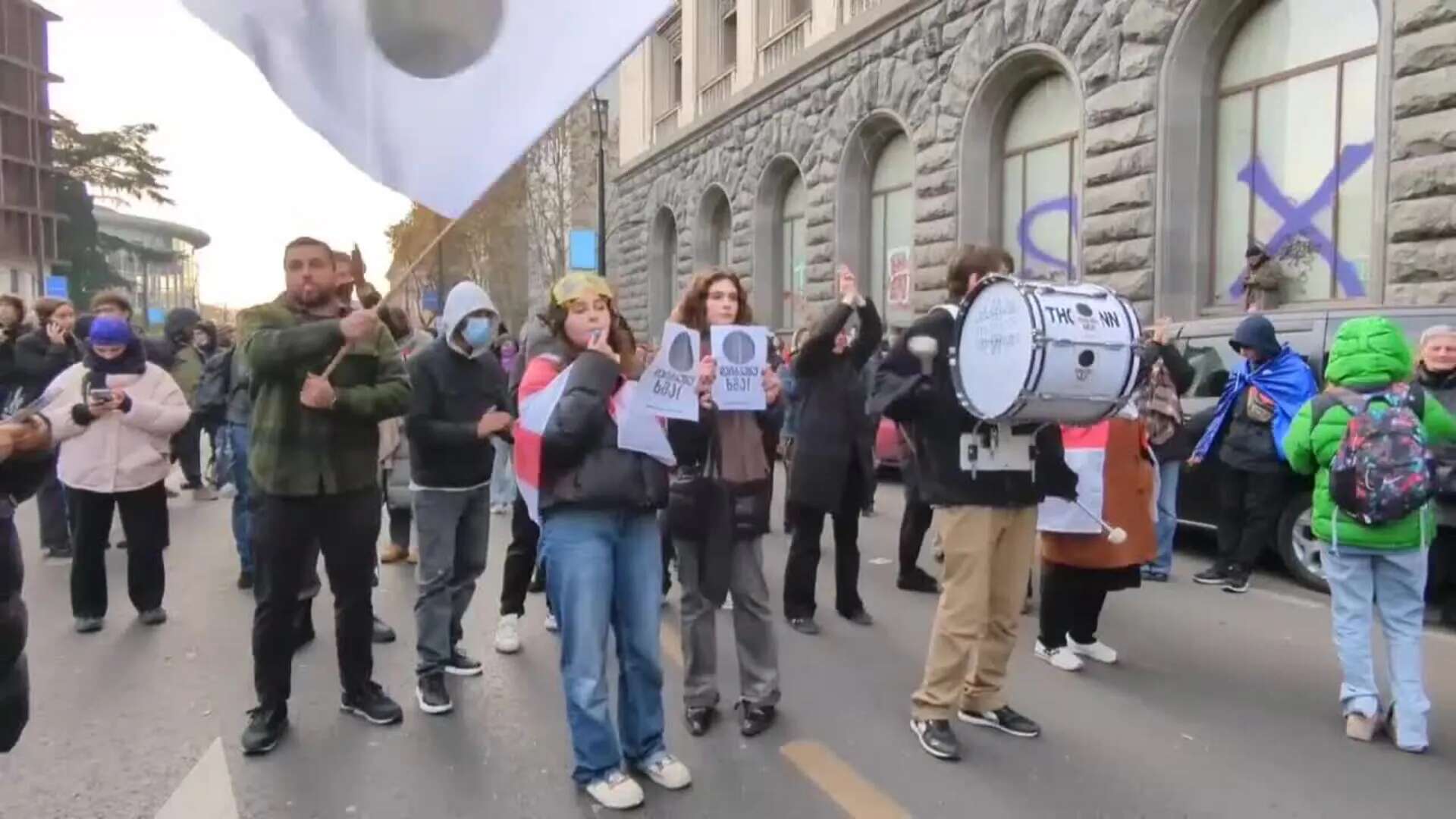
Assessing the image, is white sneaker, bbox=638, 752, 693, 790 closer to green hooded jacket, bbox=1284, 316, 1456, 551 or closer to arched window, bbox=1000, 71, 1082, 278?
green hooded jacket, bbox=1284, 316, 1456, 551

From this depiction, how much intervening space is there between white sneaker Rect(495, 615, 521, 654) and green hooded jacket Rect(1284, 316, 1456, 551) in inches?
146

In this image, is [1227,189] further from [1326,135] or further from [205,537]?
[205,537]

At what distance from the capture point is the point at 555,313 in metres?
3.88

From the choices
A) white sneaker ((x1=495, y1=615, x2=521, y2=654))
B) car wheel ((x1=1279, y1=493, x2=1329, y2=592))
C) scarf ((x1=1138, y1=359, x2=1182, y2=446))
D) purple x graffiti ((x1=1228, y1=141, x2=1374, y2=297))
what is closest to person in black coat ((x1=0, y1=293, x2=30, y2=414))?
white sneaker ((x1=495, y1=615, x2=521, y2=654))

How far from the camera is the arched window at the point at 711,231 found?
2555 cm

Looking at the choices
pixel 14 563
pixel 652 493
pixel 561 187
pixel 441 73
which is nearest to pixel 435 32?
pixel 441 73

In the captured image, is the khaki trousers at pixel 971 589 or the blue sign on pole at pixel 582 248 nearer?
the khaki trousers at pixel 971 589

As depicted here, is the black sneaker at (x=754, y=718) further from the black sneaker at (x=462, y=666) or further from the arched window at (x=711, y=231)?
the arched window at (x=711, y=231)

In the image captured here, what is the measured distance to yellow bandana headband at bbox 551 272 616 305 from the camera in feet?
12.4

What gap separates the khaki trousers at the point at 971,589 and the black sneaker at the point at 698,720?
83cm

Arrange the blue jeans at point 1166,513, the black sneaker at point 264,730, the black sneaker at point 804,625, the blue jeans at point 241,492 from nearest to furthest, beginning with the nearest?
1. the black sneaker at point 264,730
2. the black sneaker at point 804,625
3. the blue jeans at point 241,492
4. the blue jeans at point 1166,513

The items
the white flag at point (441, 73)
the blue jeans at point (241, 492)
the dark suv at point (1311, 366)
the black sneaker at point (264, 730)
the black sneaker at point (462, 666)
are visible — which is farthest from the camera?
the blue jeans at point (241, 492)

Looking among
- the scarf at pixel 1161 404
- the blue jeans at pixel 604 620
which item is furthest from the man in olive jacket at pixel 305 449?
the scarf at pixel 1161 404

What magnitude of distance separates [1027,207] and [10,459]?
13.8 m
